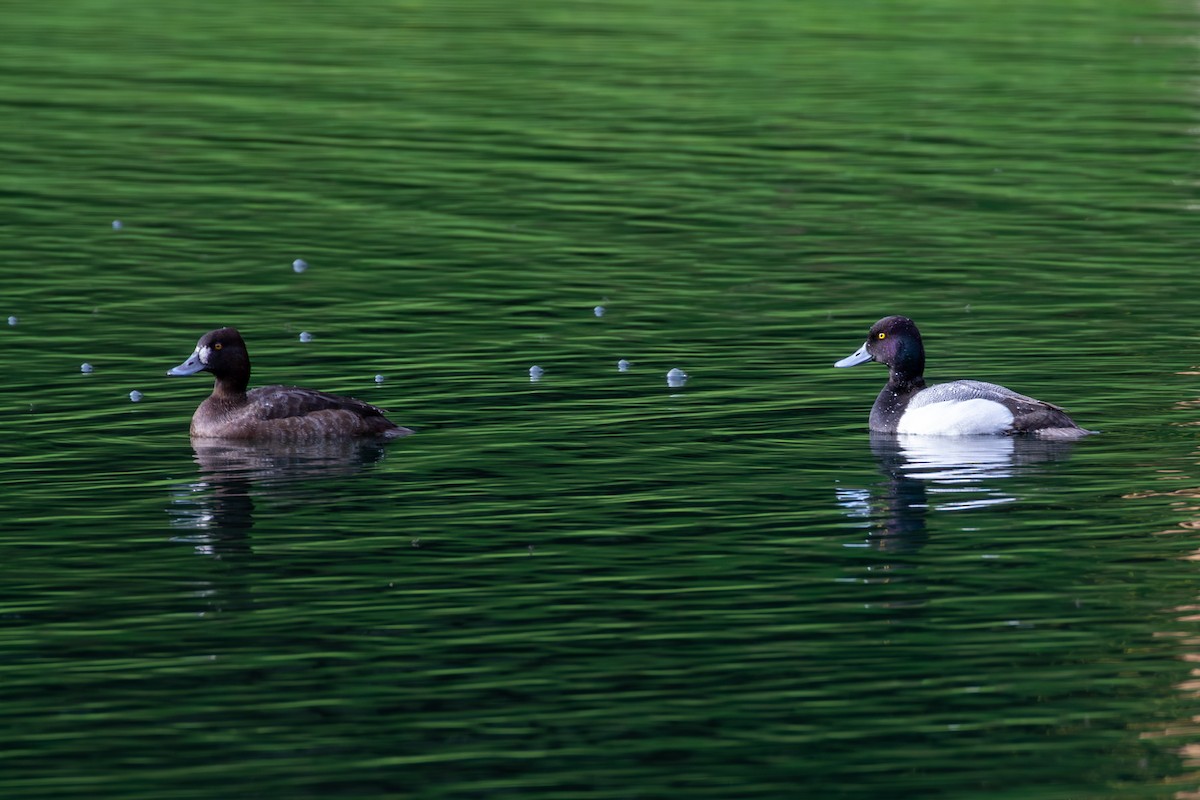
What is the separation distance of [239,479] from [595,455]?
347 centimetres

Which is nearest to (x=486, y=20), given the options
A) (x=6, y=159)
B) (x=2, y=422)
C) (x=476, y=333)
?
→ (x=6, y=159)

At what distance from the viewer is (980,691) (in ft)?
49.0

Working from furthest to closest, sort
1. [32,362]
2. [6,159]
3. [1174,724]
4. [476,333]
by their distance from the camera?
[6,159], [476,333], [32,362], [1174,724]

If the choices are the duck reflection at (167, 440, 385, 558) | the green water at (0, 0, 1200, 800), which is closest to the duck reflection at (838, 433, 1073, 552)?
the green water at (0, 0, 1200, 800)

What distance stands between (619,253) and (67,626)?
18812 millimetres

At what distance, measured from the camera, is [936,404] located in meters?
23.0

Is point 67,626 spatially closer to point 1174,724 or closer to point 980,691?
point 980,691

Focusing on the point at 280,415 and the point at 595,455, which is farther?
the point at 280,415

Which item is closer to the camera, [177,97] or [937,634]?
[937,634]

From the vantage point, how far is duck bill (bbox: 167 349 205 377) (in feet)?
77.7

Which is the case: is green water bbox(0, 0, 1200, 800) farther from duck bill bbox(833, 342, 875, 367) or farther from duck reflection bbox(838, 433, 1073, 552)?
duck bill bbox(833, 342, 875, 367)

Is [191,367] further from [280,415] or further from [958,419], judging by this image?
[958,419]

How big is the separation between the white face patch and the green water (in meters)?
0.41

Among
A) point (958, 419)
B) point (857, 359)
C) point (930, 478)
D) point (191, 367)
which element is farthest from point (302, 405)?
point (958, 419)
